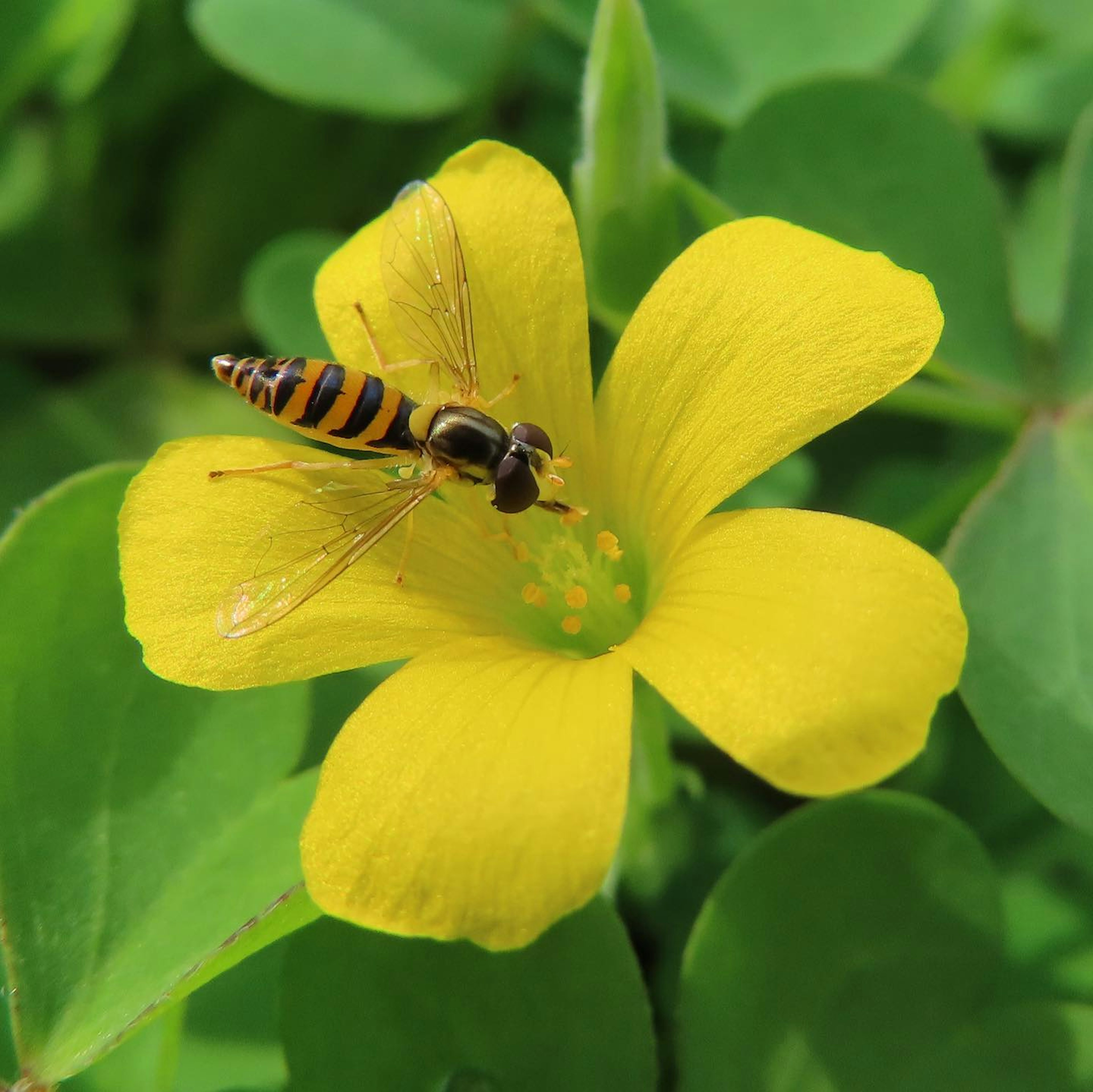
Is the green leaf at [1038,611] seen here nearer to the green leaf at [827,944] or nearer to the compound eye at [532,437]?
the green leaf at [827,944]

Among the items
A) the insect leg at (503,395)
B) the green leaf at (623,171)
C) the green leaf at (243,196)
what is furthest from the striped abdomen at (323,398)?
the green leaf at (243,196)

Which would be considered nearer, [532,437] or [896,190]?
[532,437]

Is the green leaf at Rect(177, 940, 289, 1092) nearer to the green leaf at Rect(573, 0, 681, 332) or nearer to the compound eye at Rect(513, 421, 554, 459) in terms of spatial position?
the compound eye at Rect(513, 421, 554, 459)

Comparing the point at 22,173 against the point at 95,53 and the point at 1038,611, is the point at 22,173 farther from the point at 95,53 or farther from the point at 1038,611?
the point at 1038,611

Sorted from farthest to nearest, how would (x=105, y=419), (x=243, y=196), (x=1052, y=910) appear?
1. (x=243, y=196)
2. (x=105, y=419)
3. (x=1052, y=910)

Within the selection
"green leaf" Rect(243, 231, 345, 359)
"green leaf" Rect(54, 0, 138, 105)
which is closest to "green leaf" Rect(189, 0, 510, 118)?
"green leaf" Rect(54, 0, 138, 105)

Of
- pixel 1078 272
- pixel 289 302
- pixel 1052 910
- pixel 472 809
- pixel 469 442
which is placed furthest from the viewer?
pixel 289 302

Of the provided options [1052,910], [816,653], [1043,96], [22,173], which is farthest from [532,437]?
[22,173]
